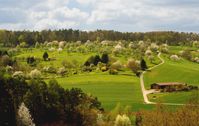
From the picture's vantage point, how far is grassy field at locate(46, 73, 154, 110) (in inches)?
3671

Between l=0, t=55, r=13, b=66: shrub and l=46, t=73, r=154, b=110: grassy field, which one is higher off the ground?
l=0, t=55, r=13, b=66: shrub

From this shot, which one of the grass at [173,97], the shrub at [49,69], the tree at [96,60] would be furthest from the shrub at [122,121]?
the tree at [96,60]

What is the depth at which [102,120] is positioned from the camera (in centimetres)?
6769

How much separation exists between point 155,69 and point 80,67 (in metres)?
20.4

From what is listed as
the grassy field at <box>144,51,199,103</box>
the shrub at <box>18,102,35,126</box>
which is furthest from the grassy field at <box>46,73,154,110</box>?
the shrub at <box>18,102,35,126</box>

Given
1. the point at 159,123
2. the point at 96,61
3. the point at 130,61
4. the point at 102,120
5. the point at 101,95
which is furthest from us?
the point at 96,61

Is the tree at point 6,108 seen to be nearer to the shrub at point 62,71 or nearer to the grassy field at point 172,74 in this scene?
the grassy field at point 172,74

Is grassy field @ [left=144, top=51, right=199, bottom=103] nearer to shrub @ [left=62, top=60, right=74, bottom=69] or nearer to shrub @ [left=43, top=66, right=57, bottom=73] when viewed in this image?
shrub @ [left=62, top=60, right=74, bottom=69]

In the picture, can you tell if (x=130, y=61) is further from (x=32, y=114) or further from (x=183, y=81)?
(x=32, y=114)

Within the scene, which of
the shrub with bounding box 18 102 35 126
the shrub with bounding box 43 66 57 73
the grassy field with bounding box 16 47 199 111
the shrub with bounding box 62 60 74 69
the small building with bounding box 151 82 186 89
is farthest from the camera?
the shrub with bounding box 62 60 74 69

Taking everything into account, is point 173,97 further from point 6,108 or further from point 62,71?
point 62,71

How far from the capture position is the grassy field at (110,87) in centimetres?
9325

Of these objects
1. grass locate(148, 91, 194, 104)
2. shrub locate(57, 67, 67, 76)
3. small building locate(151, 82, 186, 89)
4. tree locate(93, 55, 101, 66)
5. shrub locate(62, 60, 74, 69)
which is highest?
tree locate(93, 55, 101, 66)

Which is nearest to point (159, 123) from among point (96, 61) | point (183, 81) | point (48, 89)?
point (48, 89)
